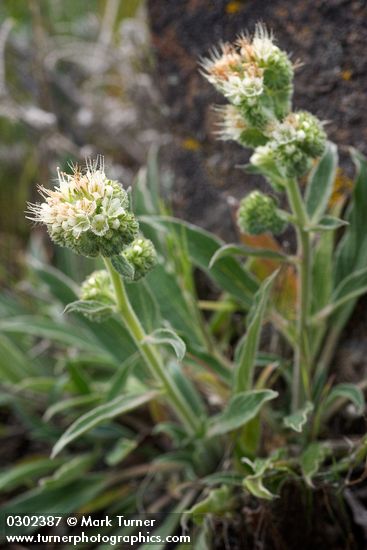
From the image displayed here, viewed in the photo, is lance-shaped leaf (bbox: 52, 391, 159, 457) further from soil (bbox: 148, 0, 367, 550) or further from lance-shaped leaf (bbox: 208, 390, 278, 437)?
soil (bbox: 148, 0, 367, 550)

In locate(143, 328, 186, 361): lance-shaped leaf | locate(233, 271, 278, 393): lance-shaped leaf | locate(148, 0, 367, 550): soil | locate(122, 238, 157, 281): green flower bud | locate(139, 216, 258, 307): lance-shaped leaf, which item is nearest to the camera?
locate(143, 328, 186, 361): lance-shaped leaf

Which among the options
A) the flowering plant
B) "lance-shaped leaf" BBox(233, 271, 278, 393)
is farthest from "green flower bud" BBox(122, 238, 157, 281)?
"lance-shaped leaf" BBox(233, 271, 278, 393)

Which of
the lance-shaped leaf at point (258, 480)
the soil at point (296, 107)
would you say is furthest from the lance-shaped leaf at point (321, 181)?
the lance-shaped leaf at point (258, 480)

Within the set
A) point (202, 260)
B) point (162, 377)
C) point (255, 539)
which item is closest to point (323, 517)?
point (255, 539)

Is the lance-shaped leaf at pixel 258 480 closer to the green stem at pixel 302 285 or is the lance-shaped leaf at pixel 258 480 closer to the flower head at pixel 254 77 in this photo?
the green stem at pixel 302 285

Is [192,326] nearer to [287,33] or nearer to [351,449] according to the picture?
[351,449]
